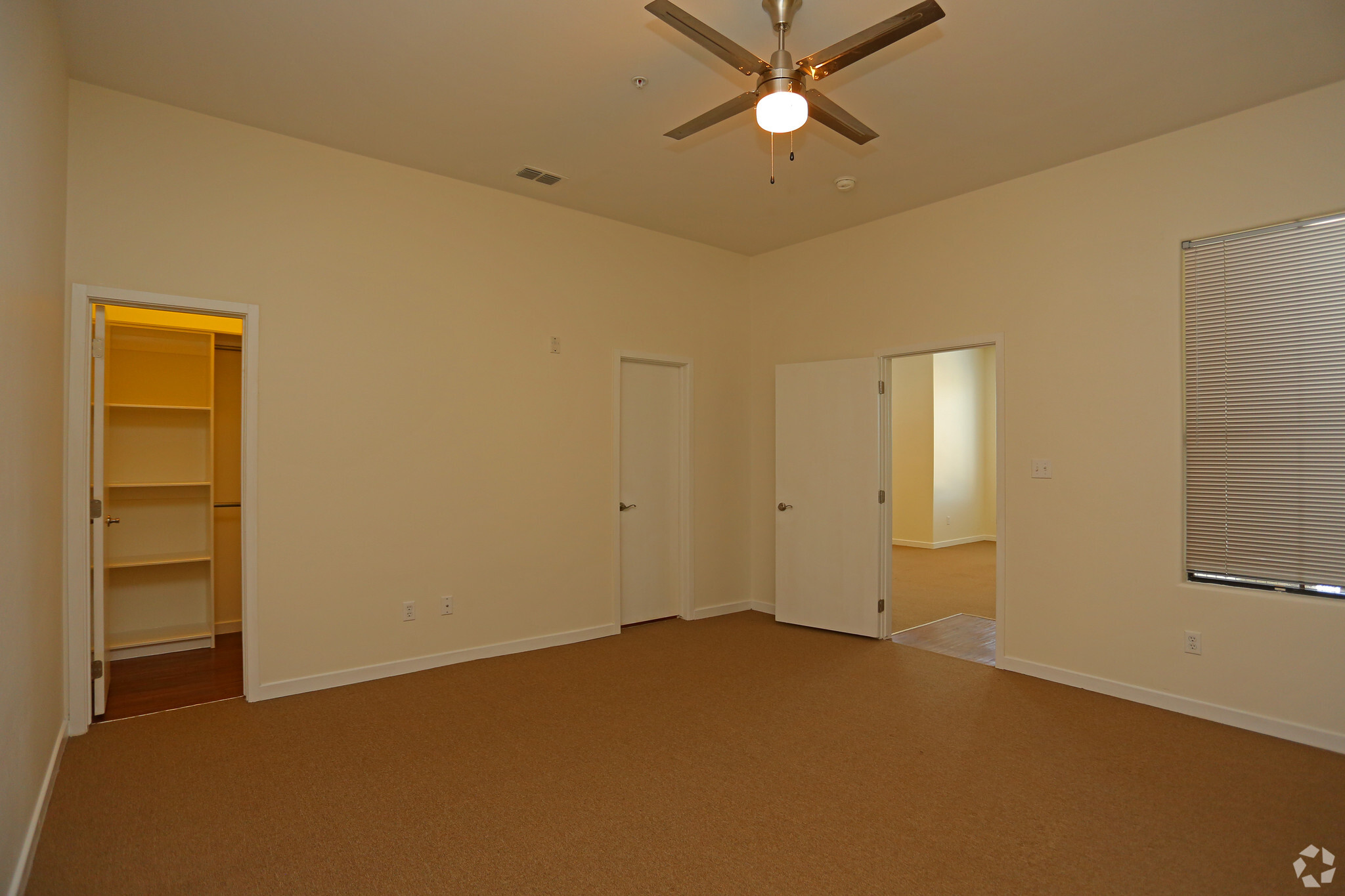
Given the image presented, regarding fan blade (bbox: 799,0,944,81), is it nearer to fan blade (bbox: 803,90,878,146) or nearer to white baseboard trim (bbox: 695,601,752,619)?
fan blade (bbox: 803,90,878,146)

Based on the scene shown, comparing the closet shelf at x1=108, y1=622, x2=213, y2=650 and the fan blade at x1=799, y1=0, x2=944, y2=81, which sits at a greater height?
the fan blade at x1=799, y1=0, x2=944, y2=81

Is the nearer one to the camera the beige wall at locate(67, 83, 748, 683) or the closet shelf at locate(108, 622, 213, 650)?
the beige wall at locate(67, 83, 748, 683)

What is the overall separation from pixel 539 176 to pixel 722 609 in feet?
12.1

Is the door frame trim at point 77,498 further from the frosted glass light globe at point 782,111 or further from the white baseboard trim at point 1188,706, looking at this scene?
the white baseboard trim at point 1188,706

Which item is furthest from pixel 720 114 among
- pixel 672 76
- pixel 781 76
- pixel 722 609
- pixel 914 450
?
pixel 914 450

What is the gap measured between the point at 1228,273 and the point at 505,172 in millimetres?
4078

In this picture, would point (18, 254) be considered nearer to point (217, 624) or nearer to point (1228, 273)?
point (217, 624)

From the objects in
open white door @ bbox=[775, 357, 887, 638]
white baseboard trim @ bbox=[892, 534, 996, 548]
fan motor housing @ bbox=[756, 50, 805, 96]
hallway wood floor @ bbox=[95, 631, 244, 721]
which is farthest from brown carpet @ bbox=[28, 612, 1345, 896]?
white baseboard trim @ bbox=[892, 534, 996, 548]

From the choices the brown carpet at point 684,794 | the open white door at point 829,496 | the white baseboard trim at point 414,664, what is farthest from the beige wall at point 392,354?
the open white door at point 829,496

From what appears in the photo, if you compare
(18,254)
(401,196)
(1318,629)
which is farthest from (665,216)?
(1318,629)

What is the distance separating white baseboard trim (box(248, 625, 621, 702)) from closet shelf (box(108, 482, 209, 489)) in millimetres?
1757

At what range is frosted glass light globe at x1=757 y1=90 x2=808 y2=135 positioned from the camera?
92.4 inches

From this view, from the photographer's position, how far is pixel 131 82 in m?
3.25

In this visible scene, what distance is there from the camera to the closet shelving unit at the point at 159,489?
4.59m
